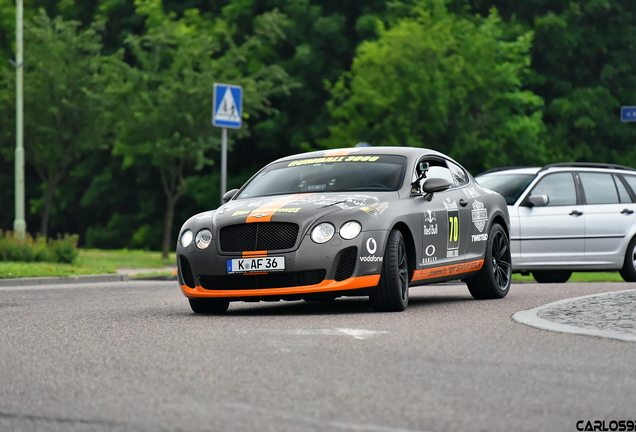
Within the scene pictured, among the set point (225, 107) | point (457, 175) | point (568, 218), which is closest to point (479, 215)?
point (457, 175)

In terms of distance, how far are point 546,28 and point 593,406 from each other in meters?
41.3

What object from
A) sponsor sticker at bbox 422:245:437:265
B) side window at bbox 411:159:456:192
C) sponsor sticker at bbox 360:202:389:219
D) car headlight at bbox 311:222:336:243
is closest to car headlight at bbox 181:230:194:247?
car headlight at bbox 311:222:336:243

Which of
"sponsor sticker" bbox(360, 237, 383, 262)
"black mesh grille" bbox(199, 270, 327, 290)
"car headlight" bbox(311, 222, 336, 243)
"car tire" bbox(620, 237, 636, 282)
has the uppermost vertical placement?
"car headlight" bbox(311, 222, 336, 243)

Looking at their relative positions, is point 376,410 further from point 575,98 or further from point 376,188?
point 575,98

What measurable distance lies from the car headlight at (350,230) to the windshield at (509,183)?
6.82 m

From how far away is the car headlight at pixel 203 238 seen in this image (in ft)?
35.8

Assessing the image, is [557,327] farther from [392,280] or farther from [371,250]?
[371,250]

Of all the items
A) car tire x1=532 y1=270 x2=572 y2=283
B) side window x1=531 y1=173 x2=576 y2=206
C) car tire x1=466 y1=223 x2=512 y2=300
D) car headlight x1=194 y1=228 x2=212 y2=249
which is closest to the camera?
car headlight x1=194 y1=228 x2=212 y2=249

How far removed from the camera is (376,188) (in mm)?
11625

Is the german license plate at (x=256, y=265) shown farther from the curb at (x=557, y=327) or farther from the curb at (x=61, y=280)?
the curb at (x=61, y=280)

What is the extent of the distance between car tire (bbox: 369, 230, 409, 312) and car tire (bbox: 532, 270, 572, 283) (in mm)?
7905

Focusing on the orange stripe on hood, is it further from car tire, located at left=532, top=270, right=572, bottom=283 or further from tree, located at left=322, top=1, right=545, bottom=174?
tree, located at left=322, top=1, right=545, bottom=174

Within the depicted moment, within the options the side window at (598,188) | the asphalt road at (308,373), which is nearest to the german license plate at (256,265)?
the asphalt road at (308,373)

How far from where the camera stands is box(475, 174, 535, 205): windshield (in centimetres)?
1726
